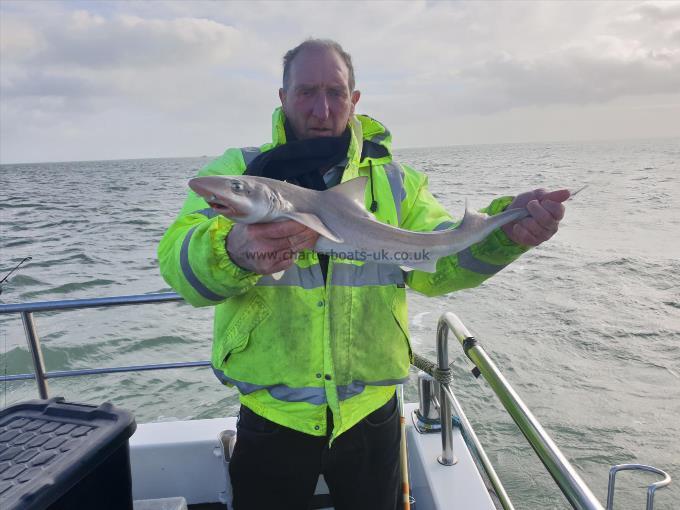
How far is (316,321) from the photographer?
7.93ft

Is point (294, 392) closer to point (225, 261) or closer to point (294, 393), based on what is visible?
point (294, 393)

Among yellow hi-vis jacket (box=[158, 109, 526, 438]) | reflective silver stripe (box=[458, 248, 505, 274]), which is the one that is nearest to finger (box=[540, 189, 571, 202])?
yellow hi-vis jacket (box=[158, 109, 526, 438])

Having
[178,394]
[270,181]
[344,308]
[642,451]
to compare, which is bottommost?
[642,451]

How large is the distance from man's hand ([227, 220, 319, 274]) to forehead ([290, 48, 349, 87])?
2.99 ft

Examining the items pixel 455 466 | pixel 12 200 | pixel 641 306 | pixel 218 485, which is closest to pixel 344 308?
pixel 455 466

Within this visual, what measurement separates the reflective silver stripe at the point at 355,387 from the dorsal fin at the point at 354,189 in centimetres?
91

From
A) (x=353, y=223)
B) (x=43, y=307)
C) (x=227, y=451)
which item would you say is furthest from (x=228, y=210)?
(x=43, y=307)

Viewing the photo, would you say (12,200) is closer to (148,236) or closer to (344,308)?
(148,236)

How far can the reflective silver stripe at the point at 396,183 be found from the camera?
108 inches

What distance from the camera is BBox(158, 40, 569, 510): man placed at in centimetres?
239

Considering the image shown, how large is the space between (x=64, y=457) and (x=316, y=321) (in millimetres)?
1186

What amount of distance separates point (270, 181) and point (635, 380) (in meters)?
8.84

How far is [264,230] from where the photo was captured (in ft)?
6.91

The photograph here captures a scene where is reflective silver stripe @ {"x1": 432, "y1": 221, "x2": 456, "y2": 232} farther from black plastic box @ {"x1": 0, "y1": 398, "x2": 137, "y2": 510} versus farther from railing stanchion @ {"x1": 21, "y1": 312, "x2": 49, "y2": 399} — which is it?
railing stanchion @ {"x1": 21, "y1": 312, "x2": 49, "y2": 399}
